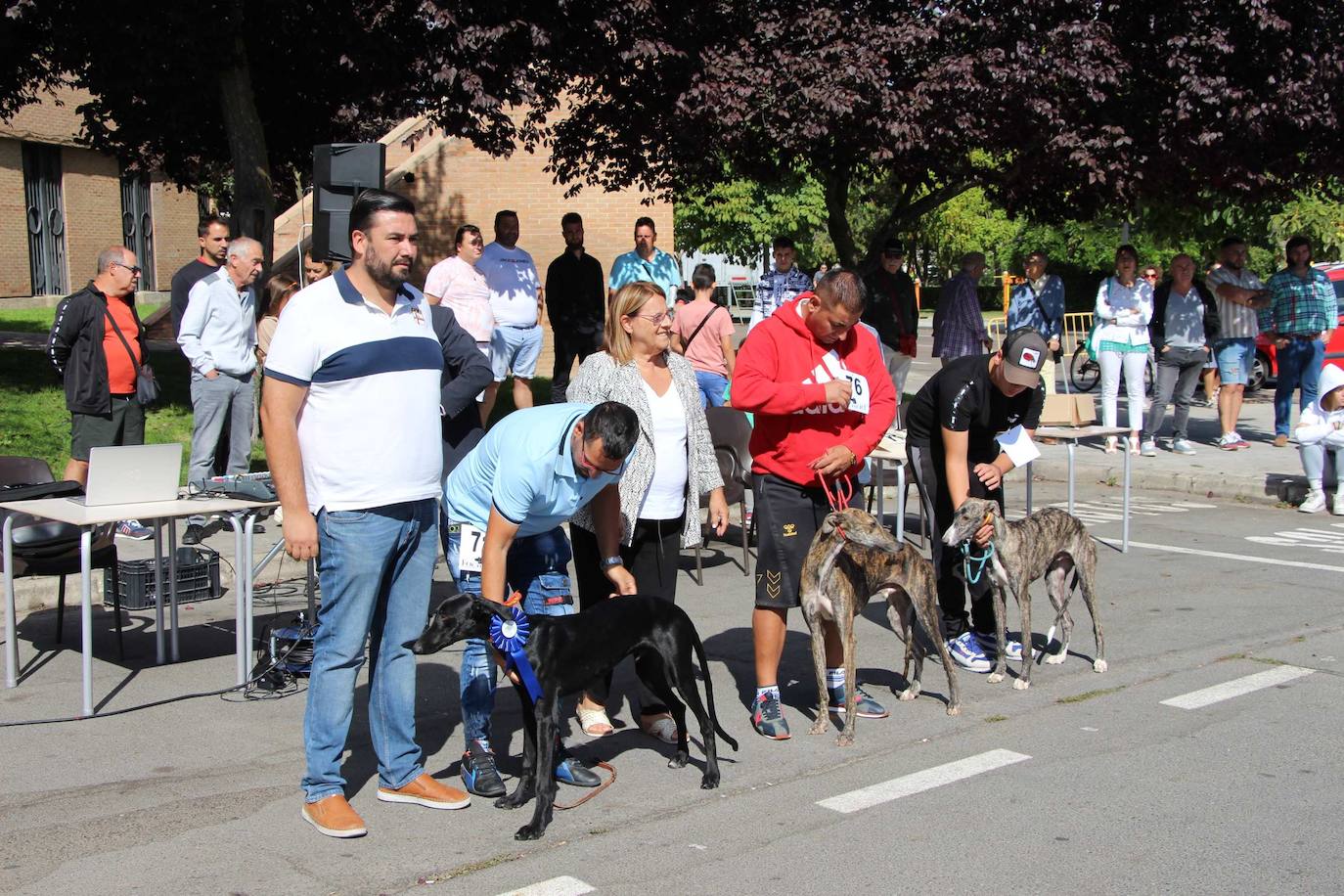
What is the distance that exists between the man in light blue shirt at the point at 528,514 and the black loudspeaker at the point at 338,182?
4595mm

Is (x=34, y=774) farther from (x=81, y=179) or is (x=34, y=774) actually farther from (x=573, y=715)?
(x=81, y=179)

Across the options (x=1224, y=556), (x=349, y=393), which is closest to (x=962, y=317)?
(x=1224, y=556)

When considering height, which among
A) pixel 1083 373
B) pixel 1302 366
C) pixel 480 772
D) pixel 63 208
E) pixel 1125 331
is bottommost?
pixel 480 772

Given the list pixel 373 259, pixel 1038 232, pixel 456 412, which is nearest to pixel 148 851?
pixel 373 259

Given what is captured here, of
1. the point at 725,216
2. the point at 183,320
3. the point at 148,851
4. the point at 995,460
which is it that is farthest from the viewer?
the point at 725,216

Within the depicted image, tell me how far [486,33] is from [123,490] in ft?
27.3

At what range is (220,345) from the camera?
33.9 ft

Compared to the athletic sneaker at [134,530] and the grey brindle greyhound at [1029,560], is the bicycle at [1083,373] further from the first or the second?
the athletic sneaker at [134,530]

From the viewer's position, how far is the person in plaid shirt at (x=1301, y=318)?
14.9 meters

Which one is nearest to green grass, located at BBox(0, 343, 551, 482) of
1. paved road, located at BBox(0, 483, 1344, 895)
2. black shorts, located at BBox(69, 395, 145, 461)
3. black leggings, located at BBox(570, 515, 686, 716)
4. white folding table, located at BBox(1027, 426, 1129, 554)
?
black shorts, located at BBox(69, 395, 145, 461)

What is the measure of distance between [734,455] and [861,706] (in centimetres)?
363

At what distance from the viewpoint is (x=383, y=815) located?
5.11 m

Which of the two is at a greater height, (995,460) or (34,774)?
(995,460)

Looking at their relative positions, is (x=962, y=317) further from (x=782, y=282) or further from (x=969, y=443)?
(x=969, y=443)
